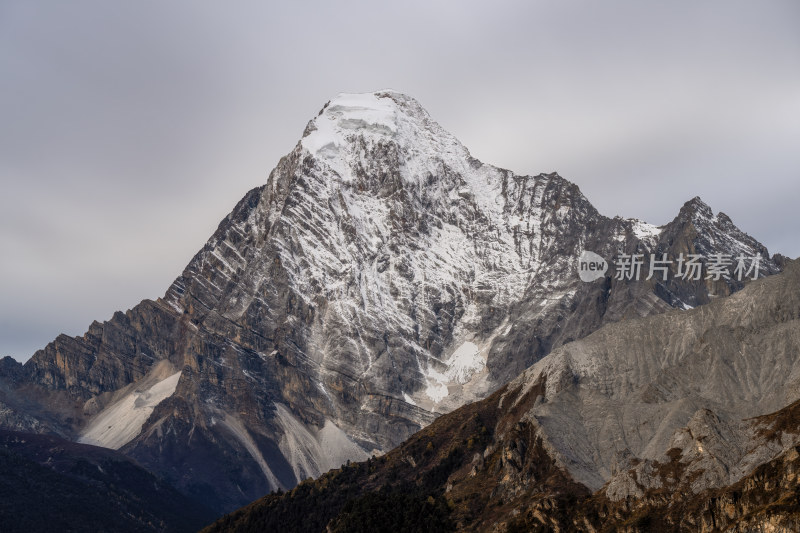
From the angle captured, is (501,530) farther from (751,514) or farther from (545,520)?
(751,514)

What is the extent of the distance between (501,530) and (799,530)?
68.1m

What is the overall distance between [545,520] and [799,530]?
57.6 metres

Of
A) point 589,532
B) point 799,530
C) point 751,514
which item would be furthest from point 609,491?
point 799,530

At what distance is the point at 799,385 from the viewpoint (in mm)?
197750

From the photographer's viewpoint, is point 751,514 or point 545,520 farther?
point 545,520

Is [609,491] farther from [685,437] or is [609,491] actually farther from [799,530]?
[799,530]

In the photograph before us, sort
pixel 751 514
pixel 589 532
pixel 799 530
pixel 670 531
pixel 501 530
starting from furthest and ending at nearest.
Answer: pixel 501 530, pixel 589 532, pixel 670 531, pixel 751 514, pixel 799 530

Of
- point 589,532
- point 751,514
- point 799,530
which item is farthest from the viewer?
point 589,532

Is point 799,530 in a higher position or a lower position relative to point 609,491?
lower

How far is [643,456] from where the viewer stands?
198 m

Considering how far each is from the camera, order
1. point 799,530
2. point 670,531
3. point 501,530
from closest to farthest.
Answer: point 799,530, point 670,531, point 501,530

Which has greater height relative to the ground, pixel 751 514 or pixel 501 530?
pixel 501 530

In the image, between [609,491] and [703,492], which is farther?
[609,491]

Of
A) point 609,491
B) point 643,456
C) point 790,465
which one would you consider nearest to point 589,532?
point 609,491
